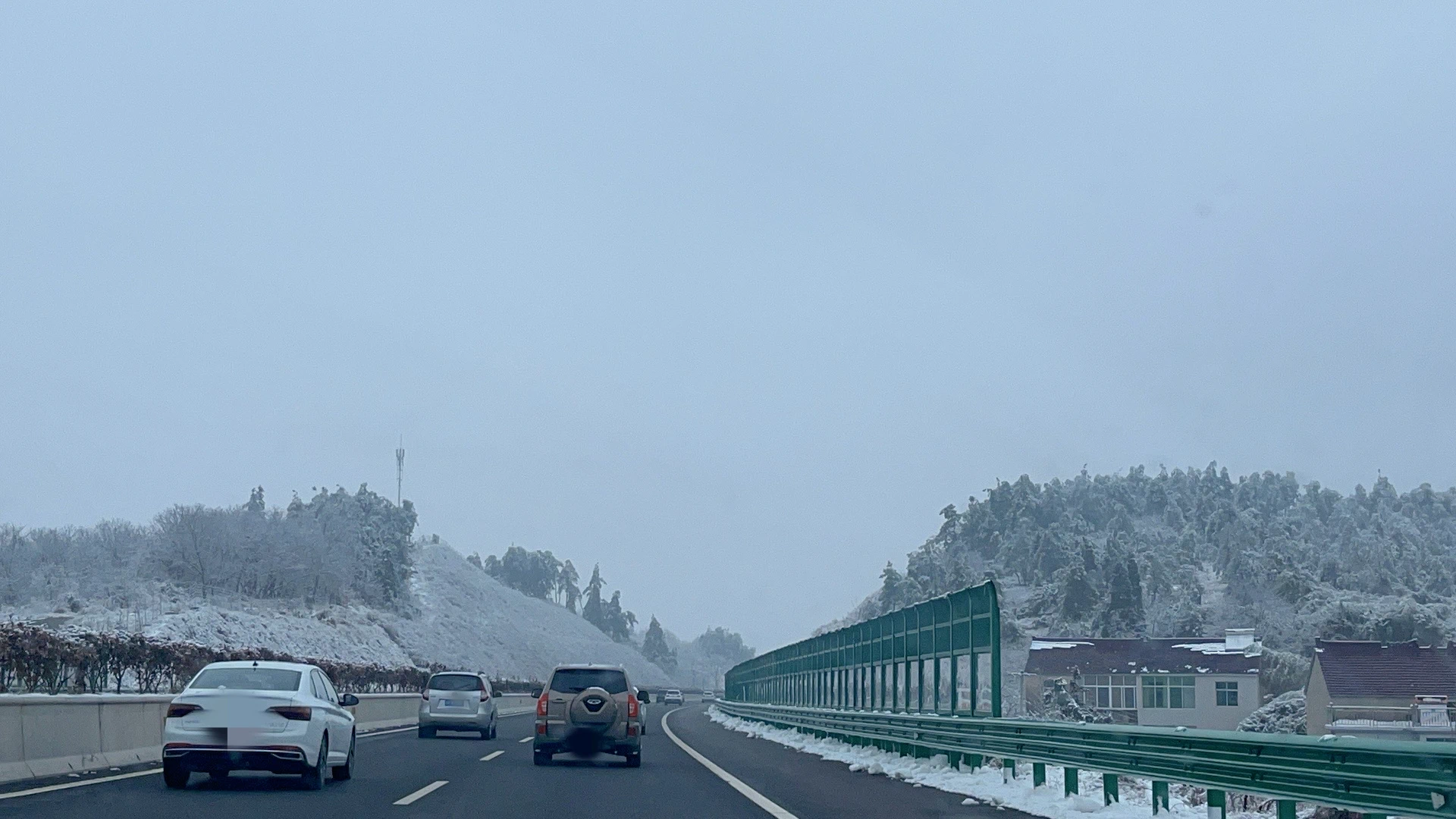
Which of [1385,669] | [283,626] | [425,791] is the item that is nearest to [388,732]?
[425,791]

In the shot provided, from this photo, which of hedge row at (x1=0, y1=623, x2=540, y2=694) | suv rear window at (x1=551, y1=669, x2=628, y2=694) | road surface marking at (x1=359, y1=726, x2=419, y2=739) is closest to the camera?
suv rear window at (x1=551, y1=669, x2=628, y2=694)

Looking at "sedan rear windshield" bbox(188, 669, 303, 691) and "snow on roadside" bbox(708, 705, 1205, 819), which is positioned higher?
"sedan rear windshield" bbox(188, 669, 303, 691)

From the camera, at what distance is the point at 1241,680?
34906 millimetres

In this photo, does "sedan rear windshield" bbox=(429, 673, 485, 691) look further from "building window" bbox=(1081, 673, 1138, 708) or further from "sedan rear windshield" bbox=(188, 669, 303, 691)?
"sedan rear windshield" bbox=(188, 669, 303, 691)

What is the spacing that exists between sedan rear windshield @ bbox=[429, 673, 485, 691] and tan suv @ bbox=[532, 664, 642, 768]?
1237cm

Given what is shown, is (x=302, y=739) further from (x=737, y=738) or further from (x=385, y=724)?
(x=385, y=724)

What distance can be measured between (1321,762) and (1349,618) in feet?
161

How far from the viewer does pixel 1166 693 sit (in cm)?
3547

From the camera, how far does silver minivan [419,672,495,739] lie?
112 feet

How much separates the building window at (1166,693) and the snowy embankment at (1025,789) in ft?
38.9

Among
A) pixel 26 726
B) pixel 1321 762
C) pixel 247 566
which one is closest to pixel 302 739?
pixel 26 726

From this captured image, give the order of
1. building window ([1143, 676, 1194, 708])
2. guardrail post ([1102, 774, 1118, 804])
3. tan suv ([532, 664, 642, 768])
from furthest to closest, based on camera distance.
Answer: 1. building window ([1143, 676, 1194, 708])
2. tan suv ([532, 664, 642, 768])
3. guardrail post ([1102, 774, 1118, 804])

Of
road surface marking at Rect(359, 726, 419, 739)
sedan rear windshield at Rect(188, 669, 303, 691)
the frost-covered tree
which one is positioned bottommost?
road surface marking at Rect(359, 726, 419, 739)

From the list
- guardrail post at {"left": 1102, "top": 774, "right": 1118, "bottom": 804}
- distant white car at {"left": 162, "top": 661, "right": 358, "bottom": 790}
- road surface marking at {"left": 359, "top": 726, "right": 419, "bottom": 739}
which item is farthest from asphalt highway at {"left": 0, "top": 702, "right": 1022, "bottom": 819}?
road surface marking at {"left": 359, "top": 726, "right": 419, "bottom": 739}
